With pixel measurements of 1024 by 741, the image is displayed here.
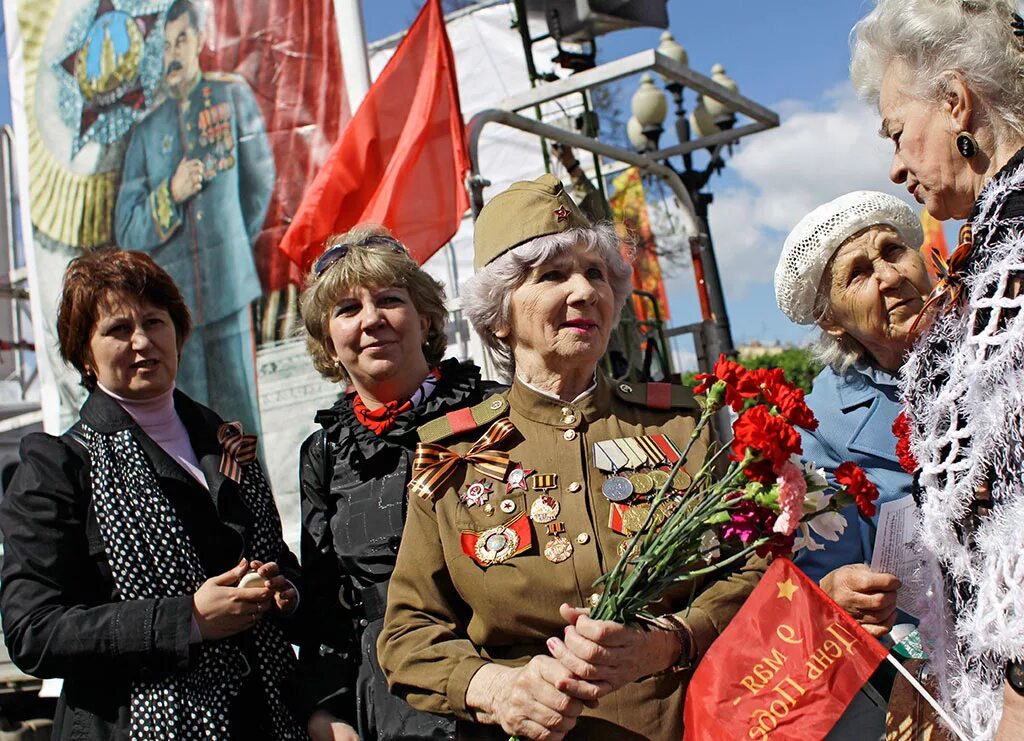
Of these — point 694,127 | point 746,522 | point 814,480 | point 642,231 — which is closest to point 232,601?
point 746,522

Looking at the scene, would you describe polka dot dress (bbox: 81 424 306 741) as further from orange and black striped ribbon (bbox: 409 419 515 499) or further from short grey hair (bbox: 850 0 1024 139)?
short grey hair (bbox: 850 0 1024 139)

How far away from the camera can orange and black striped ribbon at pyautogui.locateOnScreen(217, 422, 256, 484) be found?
2982 mm

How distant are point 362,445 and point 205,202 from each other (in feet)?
15.1

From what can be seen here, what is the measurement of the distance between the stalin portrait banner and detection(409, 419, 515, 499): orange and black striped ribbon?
4.45 metres

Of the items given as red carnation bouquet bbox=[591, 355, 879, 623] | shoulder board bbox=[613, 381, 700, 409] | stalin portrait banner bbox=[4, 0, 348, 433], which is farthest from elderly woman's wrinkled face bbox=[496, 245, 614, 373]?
stalin portrait banner bbox=[4, 0, 348, 433]

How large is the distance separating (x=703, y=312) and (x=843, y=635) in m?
6.08

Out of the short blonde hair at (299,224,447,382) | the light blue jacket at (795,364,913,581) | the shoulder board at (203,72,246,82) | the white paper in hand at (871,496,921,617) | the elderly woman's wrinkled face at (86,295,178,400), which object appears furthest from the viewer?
the shoulder board at (203,72,246,82)

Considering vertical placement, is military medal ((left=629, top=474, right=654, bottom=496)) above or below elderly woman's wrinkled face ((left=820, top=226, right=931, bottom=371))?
below

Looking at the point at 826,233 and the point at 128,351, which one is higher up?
the point at 826,233

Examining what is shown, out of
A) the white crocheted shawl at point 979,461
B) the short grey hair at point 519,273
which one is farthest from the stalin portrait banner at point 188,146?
the white crocheted shawl at point 979,461

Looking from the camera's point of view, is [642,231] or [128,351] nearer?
[128,351]

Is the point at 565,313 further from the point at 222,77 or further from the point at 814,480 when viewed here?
the point at 222,77

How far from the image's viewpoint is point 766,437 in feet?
5.81

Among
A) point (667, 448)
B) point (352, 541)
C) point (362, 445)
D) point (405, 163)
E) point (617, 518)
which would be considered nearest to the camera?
point (617, 518)
